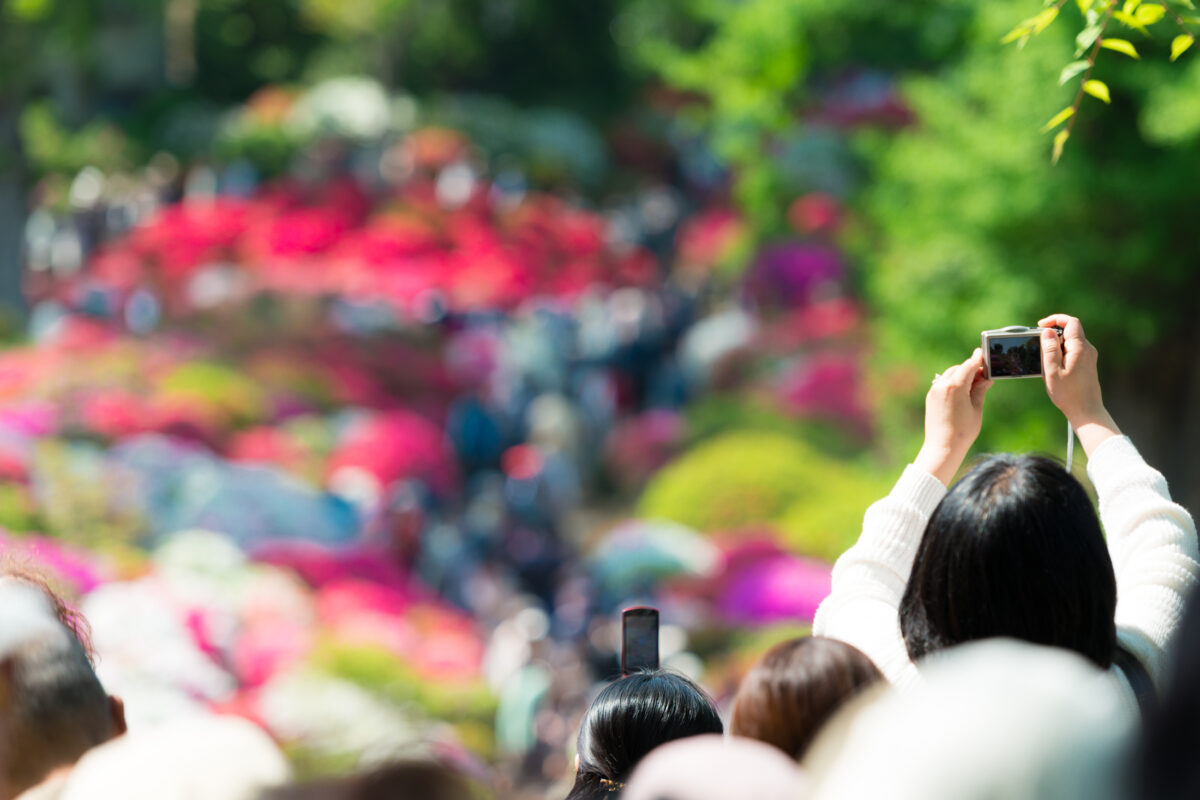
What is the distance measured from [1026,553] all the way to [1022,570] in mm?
24

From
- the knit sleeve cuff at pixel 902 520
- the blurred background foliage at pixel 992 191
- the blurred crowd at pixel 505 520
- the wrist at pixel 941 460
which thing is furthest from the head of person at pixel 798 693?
the blurred background foliage at pixel 992 191

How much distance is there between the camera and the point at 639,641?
7.17 ft

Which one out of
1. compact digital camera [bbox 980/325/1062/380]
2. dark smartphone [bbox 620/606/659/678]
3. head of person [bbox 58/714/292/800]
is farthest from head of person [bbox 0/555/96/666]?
compact digital camera [bbox 980/325/1062/380]

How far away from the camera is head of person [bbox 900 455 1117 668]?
168cm

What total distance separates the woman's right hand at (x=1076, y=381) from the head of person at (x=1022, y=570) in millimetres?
369

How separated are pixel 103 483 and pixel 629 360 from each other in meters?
7.42

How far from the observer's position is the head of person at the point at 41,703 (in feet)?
→ 5.66

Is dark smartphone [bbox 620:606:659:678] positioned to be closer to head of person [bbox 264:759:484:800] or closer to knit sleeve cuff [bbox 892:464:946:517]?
knit sleeve cuff [bbox 892:464:946:517]

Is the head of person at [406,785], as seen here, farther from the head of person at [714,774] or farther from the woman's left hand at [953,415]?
the woman's left hand at [953,415]

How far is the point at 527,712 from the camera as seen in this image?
7.50 metres

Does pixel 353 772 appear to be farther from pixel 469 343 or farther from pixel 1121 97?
pixel 469 343

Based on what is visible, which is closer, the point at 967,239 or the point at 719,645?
the point at 967,239

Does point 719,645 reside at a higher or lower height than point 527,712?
higher

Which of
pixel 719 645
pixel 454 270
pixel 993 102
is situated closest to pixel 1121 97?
pixel 993 102
